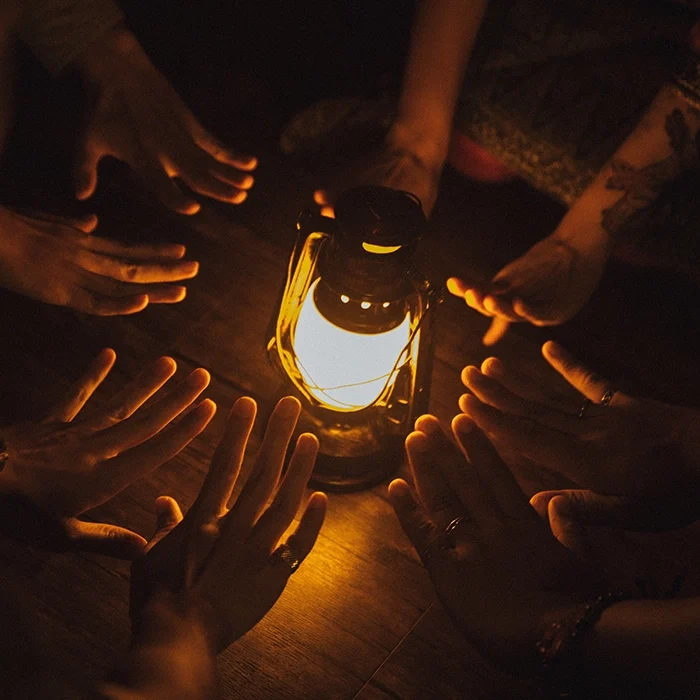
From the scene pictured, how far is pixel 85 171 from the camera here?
51.7 inches

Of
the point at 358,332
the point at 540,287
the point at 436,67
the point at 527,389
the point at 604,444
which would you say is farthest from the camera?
the point at 436,67

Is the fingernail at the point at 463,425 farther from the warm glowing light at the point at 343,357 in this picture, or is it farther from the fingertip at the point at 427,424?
the warm glowing light at the point at 343,357

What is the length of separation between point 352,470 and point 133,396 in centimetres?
37

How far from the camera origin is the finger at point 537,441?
1.11m

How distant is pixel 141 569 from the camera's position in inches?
36.0

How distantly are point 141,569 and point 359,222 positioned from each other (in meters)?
0.54

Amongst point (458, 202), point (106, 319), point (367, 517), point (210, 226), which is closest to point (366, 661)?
point (367, 517)

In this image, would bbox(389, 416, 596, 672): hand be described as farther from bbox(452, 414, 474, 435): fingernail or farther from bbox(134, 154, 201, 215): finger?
bbox(134, 154, 201, 215): finger

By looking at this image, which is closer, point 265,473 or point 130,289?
point 265,473

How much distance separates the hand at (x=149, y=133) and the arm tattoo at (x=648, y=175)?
780 millimetres

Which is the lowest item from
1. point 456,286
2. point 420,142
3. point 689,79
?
point 456,286

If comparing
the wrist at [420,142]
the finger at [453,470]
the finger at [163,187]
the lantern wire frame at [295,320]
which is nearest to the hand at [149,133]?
the finger at [163,187]

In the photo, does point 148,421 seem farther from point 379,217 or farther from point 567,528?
point 567,528

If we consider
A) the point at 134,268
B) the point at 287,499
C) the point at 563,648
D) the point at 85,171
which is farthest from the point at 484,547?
the point at 85,171
